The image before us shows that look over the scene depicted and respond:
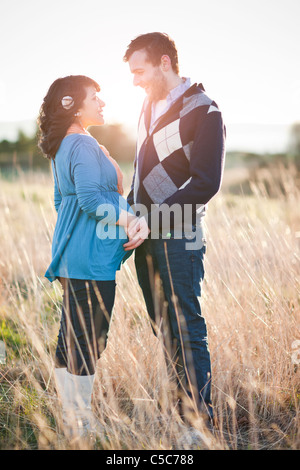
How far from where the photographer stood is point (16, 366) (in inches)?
101

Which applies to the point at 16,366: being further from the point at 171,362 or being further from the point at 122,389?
the point at 171,362

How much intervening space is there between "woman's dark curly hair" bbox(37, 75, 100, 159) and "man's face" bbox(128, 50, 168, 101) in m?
0.24

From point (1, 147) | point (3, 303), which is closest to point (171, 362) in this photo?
point (3, 303)

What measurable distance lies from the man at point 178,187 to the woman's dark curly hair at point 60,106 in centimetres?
30

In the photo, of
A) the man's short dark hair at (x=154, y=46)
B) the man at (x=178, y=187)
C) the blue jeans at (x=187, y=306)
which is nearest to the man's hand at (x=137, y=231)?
the man at (x=178, y=187)

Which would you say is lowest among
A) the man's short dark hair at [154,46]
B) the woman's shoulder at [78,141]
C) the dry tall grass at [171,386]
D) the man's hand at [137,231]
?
the dry tall grass at [171,386]

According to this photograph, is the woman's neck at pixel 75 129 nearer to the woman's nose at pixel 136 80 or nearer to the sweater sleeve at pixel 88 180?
the sweater sleeve at pixel 88 180

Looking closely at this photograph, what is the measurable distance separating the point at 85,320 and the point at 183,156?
0.89 meters

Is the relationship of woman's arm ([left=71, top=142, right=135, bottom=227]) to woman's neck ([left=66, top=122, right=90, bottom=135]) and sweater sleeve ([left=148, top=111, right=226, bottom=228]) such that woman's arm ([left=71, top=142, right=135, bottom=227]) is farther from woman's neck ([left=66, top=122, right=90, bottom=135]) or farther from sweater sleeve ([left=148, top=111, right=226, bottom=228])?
sweater sleeve ([left=148, top=111, right=226, bottom=228])

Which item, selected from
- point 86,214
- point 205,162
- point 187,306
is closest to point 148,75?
point 205,162

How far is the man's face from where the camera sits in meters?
1.87

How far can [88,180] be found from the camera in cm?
168

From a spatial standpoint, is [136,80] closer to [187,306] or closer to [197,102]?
[197,102]

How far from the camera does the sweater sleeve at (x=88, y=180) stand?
1.68 meters
